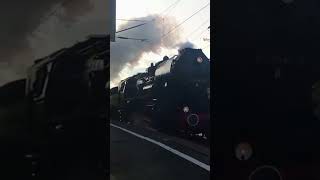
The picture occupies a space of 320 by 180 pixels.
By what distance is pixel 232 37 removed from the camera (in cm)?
219

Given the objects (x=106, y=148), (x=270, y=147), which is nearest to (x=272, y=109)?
(x=270, y=147)

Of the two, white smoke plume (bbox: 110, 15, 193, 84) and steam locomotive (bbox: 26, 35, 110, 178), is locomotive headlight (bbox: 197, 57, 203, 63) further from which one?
steam locomotive (bbox: 26, 35, 110, 178)

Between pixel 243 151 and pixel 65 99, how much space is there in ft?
2.77

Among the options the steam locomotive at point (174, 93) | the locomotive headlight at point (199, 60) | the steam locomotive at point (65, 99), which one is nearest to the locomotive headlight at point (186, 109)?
the steam locomotive at point (174, 93)

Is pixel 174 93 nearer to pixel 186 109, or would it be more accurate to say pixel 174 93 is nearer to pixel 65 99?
pixel 186 109

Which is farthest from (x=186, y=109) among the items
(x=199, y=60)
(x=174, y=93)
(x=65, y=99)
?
(x=65, y=99)

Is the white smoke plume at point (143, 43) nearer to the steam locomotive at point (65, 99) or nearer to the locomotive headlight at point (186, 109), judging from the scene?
the steam locomotive at point (65, 99)

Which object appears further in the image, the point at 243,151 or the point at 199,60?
the point at 243,151

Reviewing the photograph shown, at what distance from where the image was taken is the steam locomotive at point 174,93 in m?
2.08

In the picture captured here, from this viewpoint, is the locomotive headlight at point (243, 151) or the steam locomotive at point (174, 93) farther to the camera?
the locomotive headlight at point (243, 151)

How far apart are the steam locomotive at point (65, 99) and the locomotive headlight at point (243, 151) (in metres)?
0.66

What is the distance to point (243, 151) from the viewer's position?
2236 mm

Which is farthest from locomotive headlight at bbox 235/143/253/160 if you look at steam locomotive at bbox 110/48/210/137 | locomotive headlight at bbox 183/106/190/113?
locomotive headlight at bbox 183/106/190/113

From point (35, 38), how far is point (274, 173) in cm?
121
